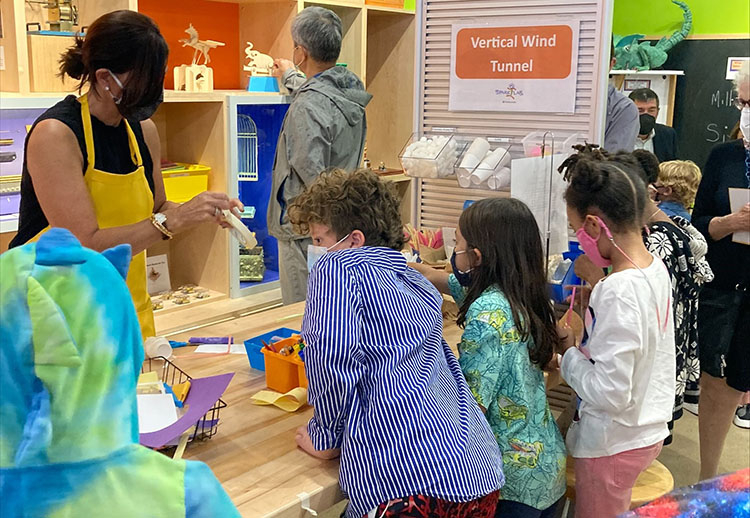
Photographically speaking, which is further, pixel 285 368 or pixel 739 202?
pixel 739 202

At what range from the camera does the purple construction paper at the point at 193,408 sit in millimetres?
1433

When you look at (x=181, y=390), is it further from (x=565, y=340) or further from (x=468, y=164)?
(x=468, y=164)

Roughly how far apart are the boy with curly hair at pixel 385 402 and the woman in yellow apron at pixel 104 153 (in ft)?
2.06

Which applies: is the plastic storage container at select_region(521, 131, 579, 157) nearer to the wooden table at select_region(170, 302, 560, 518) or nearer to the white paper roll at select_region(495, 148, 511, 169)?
the white paper roll at select_region(495, 148, 511, 169)

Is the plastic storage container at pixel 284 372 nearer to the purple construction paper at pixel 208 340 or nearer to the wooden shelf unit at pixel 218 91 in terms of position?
the purple construction paper at pixel 208 340

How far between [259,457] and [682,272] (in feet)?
5.02

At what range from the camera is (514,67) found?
2.76m

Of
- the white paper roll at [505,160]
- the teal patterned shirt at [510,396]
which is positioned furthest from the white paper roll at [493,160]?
the teal patterned shirt at [510,396]

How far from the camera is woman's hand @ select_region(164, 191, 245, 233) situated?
2.00 meters

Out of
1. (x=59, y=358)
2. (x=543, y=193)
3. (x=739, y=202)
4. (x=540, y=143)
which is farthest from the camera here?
(x=739, y=202)

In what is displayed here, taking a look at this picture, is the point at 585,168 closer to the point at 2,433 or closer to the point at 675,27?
the point at 2,433

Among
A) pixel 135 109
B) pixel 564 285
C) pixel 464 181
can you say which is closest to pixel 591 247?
pixel 564 285

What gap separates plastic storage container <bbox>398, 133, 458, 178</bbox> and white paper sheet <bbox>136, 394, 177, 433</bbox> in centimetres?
144

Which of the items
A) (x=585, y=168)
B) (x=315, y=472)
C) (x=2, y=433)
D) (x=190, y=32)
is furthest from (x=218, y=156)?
(x=2, y=433)
